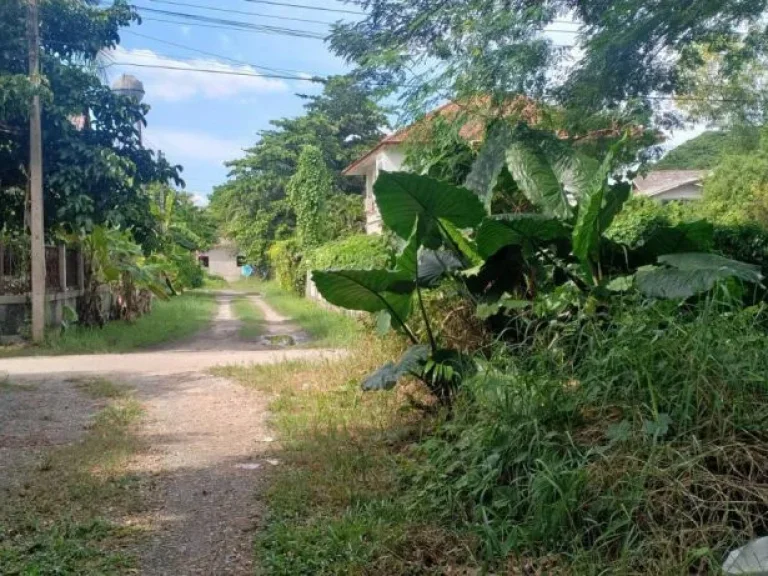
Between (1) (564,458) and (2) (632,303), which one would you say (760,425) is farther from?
(2) (632,303)

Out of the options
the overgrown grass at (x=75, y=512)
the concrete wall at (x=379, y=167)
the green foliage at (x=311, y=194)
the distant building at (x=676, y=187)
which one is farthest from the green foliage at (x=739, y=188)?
the green foliage at (x=311, y=194)

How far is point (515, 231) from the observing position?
5.48 metres

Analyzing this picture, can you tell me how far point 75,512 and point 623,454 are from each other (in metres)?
3.21

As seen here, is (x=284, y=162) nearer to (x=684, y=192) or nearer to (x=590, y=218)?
(x=684, y=192)

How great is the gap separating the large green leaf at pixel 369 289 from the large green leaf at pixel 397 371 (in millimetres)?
447

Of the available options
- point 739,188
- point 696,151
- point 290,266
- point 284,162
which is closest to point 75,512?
point 696,151

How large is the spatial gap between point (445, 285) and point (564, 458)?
2978 mm

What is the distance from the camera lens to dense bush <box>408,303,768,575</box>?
3.11 meters

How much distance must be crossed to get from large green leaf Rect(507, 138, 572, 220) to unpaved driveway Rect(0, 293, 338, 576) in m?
3.19

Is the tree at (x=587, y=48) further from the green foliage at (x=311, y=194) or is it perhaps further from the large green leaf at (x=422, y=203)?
the green foliage at (x=311, y=194)

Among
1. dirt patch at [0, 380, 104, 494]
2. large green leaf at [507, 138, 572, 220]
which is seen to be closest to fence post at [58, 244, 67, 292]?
dirt patch at [0, 380, 104, 494]

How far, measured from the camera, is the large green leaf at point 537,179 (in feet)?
20.0

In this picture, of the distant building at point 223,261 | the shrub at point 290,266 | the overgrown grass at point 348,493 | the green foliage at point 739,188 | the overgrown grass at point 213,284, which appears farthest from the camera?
the distant building at point 223,261

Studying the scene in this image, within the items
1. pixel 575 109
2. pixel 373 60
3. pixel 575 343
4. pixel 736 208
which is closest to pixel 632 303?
pixel 575 343
